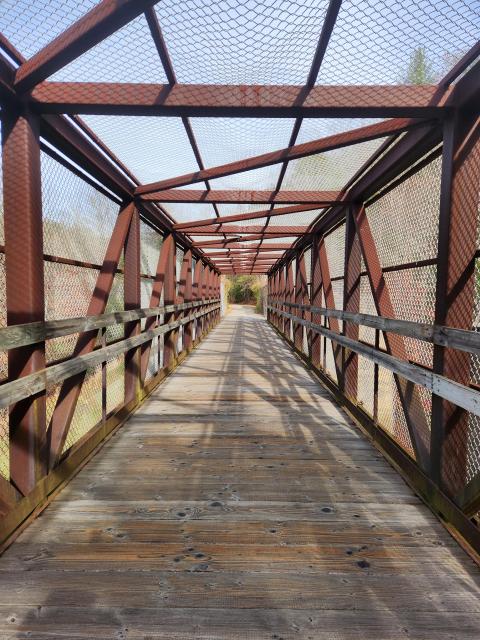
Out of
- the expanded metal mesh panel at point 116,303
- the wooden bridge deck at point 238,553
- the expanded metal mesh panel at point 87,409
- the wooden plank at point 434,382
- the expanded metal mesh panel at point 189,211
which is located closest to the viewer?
the wooden bridge deck at point 238,553

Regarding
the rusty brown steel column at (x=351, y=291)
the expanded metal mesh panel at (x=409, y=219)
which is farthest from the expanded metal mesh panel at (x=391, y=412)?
the expanded metal mesh panel at (x=409, y=219)

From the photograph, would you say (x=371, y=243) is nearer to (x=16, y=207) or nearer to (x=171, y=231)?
(x=16, y=207)

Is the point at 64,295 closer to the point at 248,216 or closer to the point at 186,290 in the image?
the point at 248,216

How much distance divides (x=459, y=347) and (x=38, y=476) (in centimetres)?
226

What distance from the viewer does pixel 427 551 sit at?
170 cm

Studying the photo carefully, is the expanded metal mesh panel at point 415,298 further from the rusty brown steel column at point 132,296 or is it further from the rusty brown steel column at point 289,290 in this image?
the rusty brown steel column at point 289,290

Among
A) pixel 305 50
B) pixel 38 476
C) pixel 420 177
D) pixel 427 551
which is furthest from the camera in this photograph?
pixel 420 177

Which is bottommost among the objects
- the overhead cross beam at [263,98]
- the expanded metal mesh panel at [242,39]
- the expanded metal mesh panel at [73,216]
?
the expanded metal mesh panel at [73,216]

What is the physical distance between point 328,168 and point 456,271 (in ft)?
6.08

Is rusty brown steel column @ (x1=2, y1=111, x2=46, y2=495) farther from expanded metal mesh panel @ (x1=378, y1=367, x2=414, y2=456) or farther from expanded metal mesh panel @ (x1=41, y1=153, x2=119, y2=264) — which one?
expanded metal mesh panel @ (x1=378, y1=367, x2=414, y2=456)

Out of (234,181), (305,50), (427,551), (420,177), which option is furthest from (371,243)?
(427,551)

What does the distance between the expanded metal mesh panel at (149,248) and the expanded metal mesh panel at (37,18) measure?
9.33 ft

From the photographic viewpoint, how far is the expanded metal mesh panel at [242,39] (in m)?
1.68

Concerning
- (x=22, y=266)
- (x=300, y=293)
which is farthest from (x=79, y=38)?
(x=300, y=293)
